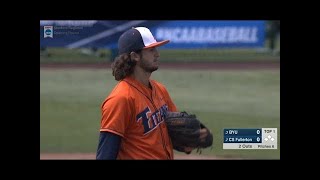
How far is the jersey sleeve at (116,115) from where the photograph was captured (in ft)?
12.4

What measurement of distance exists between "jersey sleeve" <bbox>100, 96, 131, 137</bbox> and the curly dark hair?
0.23 meters

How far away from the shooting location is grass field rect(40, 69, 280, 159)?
9.35 meters

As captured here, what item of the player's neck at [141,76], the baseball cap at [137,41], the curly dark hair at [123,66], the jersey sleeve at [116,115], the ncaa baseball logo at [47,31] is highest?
the ncaa baseball logo at [47,31]

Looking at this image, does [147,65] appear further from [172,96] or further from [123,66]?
[172,96]

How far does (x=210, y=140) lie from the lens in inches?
175

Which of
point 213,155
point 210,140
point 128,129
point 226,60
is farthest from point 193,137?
point 226,60

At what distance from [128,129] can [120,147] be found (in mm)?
116

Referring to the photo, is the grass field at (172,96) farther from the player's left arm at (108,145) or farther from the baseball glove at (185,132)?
the player's left arm at (108,145)

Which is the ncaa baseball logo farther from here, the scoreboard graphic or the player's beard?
the player's beard

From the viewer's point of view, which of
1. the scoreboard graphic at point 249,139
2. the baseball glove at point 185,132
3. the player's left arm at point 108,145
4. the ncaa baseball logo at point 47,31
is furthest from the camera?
the ncaa baseball logo at point 47,31

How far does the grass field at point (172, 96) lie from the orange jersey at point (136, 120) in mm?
4418

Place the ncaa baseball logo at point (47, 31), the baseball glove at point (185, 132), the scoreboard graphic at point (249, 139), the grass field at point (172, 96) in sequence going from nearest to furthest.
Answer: the baseball glove at point (185, 132)
the scoreboard graphic at point (249, 139)
the ncaa baseball logo at point (47, 31)
the grass field at point (172, 96)

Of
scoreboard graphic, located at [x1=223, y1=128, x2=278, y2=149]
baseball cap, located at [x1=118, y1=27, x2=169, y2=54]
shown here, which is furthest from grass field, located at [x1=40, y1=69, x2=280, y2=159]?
baseball cap, located at [x1=118, y1=27, x2=169, y2=54]

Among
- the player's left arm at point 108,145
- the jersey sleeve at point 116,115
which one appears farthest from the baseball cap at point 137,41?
the player's left arm at point 108,145
